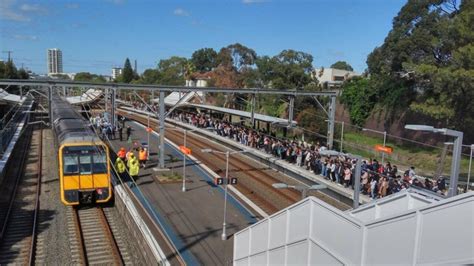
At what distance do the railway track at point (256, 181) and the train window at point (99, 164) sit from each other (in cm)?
702

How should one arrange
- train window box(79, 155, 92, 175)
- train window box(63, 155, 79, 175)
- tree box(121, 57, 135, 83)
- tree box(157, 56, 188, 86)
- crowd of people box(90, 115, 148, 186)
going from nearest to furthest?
1. train window box(63, 155, 79, 175)
2. train window box(79, 155, 92, 175)
3. crowd of people box(90, 115, 148, 186)
4. tree box(157, 56, 188, 86)
5. tree box(121, 57, 135, 83)

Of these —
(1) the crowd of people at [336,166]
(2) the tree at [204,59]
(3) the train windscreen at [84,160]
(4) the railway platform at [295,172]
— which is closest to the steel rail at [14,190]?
(3) the train windscreen at [84,160]

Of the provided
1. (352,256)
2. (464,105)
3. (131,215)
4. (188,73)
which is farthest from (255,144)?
(188,73)

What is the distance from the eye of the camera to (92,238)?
1705 cm

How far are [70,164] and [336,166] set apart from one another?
12440 mm

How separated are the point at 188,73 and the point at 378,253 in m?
99.5

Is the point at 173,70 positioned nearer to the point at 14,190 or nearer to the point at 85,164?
the point at 14,190

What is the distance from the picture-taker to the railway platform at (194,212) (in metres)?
14.7

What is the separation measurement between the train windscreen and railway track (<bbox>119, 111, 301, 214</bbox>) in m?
7.19

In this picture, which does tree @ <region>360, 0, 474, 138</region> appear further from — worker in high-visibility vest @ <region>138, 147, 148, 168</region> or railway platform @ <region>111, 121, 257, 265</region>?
worker in high-visibility vest @ <region>138, 147, 148, 168</region>

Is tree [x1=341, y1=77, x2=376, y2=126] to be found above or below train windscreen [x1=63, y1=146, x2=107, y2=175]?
above

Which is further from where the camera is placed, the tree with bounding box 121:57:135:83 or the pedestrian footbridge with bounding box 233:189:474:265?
the tree with bounding box 121:57:135:83

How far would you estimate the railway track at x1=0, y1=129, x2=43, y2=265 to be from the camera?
15.4 m

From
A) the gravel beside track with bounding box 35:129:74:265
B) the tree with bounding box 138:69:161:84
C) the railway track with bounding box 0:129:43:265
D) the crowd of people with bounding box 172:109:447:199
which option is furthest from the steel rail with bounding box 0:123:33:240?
the tree with bounding box 138:69:161:84
